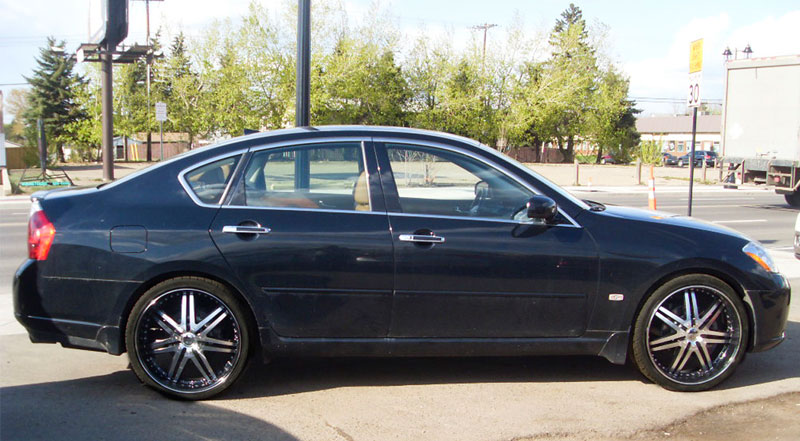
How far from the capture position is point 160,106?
2514 centimetres

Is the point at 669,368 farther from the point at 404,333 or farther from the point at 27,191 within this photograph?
the point at 27,191

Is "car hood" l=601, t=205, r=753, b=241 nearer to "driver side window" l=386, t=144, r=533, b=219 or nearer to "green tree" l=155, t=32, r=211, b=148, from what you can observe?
"driver side window" l=386, t=144, r=533, b=219

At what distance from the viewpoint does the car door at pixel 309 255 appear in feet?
14.0

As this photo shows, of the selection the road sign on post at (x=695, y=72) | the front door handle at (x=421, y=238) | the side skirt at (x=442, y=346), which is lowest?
the side skirt at (x=442, y=346)

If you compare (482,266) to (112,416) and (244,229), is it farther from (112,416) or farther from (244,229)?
(112,416)

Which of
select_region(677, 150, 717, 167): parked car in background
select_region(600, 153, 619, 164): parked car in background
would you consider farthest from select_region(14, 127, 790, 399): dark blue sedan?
select_region(600, 153, 619, 164): parked car in background

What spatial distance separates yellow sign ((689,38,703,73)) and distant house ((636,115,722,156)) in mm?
87591

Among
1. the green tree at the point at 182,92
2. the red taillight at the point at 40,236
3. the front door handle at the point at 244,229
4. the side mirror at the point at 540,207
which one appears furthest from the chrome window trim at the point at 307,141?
the green tree at the point at 182,92

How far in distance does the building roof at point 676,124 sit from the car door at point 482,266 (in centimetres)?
10447

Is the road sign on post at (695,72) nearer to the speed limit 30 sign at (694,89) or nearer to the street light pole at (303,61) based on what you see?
the speed limit 30 sign at (694,89)

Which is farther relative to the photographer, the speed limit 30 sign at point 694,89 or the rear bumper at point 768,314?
the speed limit 30 sign at point 694,89

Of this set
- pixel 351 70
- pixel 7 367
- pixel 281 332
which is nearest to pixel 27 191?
pixel 351 70

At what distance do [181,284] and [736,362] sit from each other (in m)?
3.57

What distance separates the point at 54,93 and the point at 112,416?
2228 inches
